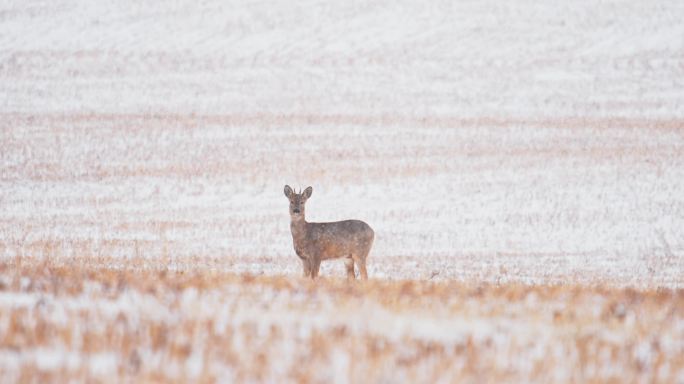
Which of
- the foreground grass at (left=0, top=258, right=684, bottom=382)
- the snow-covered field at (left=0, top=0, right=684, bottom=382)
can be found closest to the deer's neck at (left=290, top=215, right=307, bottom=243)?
the snow-covered field at (left=0, top=0, right=684, bottom=382)

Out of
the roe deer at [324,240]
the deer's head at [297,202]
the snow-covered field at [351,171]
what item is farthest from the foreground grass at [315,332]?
the deer's head at [297,202]

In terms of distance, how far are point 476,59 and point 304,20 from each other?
11.0 m

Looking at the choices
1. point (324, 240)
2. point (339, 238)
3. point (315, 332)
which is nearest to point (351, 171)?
point (339, 238)

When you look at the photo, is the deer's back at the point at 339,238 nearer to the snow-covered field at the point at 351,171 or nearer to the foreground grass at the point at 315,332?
the snow-covered field at the point at 351,171

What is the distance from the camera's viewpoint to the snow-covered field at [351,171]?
6.20 m

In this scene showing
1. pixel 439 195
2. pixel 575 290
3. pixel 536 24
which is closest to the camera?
pixel 575 290

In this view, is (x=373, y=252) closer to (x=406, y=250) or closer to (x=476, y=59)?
(x=406, y=250)

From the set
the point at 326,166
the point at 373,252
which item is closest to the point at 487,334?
the point at 373,252

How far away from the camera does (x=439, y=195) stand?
25.1 metres

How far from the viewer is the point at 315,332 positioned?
6023mm

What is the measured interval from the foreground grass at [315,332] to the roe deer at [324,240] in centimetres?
336

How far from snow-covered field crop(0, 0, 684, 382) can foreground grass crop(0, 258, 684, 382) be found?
1.3 inches

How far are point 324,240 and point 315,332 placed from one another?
235 inches

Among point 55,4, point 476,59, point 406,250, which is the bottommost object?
point 406,250
